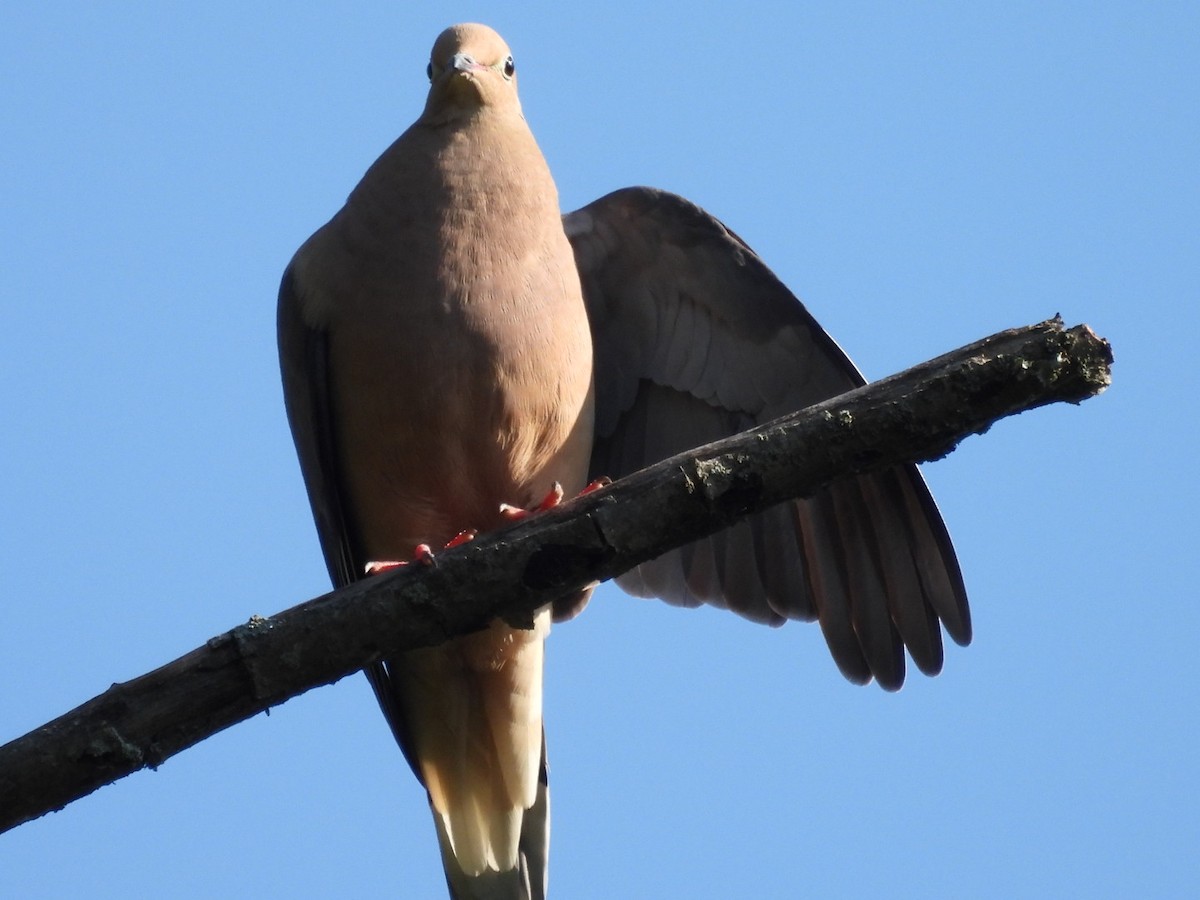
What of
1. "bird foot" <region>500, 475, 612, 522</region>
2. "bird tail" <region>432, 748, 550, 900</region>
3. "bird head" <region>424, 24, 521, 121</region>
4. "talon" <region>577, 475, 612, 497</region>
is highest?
"bird head" <region>424, 24, 521, 121</region>

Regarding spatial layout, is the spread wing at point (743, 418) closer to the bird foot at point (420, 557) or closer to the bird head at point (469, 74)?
the bird head at point (469, 74)

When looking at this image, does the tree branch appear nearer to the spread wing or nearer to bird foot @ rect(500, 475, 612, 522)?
bird foot @ rect(500, 475, 612, 522)

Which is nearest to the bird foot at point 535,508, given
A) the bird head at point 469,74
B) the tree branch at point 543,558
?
the tree branch at point 543,558

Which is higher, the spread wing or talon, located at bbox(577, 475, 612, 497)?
the spread wing

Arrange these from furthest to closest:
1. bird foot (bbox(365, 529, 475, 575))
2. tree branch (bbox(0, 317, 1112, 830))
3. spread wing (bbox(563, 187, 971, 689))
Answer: spread wing (bbox(563, 187, 971, 689)) → bird foot (bbox(365, 529, 475, 575)) → tree branch (bbox(0, 317, 1112, 830))

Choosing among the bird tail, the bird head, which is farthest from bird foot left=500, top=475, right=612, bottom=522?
the bird head

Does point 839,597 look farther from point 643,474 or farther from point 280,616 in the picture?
point 280,616

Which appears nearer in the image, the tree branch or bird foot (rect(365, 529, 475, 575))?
the tree branch
